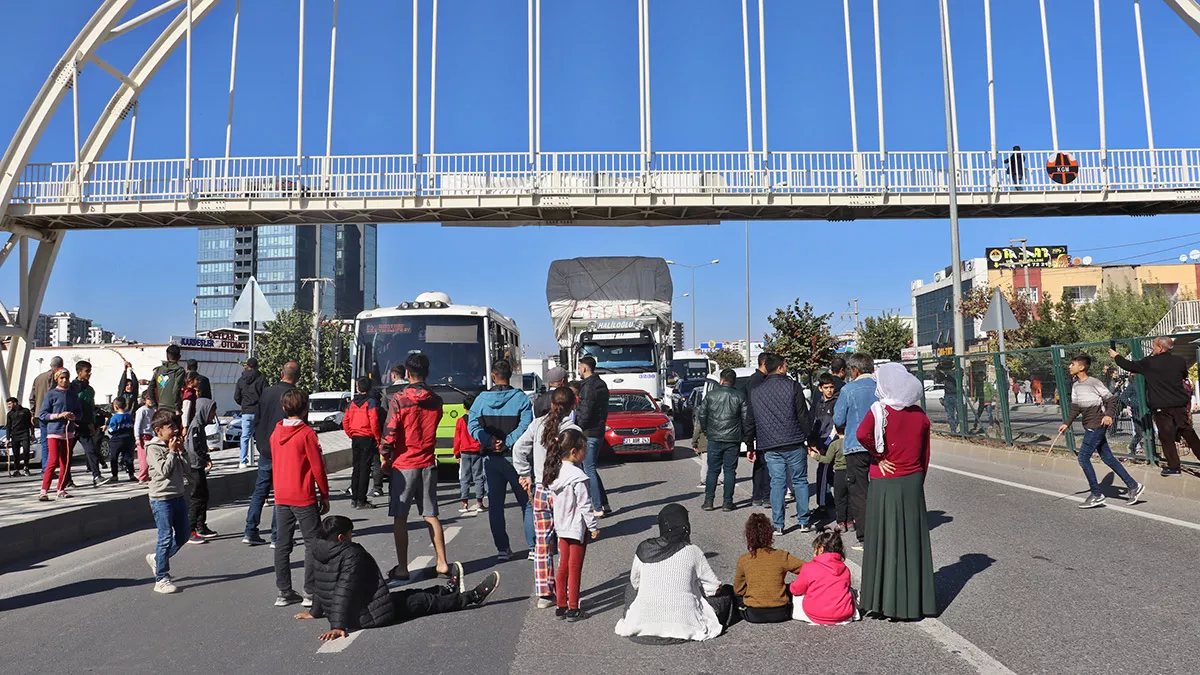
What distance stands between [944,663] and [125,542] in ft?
28.9

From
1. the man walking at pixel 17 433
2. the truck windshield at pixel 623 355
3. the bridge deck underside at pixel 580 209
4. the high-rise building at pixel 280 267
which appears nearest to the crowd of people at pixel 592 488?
the man walking at pixel 17 433

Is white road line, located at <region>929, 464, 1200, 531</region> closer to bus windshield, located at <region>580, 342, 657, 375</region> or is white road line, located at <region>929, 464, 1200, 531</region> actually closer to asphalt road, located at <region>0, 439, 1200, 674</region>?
asphalt road, located at <region>0, 439, 1200, 674</region>

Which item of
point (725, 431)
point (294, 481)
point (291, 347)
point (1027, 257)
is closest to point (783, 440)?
point (725, 431)

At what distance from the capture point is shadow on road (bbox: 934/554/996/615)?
630cm

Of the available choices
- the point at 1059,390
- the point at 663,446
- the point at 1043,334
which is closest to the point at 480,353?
the point at 663,446

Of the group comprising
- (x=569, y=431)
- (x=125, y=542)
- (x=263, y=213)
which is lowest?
(x=125, y=542)

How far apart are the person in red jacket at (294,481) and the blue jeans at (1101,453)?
26.7 ft

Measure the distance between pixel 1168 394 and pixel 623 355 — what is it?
1695 centimetres

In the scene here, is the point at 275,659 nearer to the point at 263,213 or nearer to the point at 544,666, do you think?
the point at 544,666

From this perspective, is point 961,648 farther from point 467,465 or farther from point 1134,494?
point 467,465

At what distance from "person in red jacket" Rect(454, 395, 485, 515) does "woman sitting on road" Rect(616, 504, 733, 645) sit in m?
3.59

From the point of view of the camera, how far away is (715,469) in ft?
35.7

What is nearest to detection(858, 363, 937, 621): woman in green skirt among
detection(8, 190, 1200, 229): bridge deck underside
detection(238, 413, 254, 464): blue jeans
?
detection(238, 413, 254, 464): blue jeans

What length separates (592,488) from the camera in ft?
33.9
